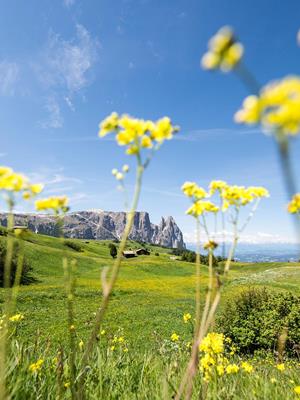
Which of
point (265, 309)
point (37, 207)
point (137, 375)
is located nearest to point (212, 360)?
point (137, 375)

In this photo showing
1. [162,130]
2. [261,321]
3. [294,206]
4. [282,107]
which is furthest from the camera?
[261,321]

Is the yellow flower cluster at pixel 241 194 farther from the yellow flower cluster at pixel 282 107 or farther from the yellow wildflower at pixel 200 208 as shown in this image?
the yellow flower cluster at pixel 282 107

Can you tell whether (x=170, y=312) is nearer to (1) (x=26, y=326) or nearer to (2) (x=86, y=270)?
(1) (x=26, y=326)

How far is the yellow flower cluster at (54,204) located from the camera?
1.69 meters

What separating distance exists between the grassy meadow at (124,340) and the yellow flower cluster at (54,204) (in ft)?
0.54

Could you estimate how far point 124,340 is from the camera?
9398mm

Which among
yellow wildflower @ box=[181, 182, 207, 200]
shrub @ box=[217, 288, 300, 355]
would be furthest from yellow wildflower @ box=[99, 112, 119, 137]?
shrub @ box=[217, 288, 300, 355]

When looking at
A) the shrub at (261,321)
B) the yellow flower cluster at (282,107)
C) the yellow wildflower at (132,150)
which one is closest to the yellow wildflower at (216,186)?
the yellow wildflower at (132,150)

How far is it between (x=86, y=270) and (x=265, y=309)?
158 feet

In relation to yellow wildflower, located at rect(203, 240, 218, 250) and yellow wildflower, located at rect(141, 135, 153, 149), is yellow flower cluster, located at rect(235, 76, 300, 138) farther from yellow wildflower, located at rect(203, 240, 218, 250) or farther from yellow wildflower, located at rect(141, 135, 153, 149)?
yellow wildflower, located at rect(203, 240, 218, 250)

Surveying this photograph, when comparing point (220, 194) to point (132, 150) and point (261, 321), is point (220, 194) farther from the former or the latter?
point (261, 321)

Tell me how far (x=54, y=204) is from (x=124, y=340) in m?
8.70

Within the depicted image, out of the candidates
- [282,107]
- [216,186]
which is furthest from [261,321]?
[282,107]

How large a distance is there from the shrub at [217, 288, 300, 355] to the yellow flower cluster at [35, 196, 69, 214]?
17.6m
